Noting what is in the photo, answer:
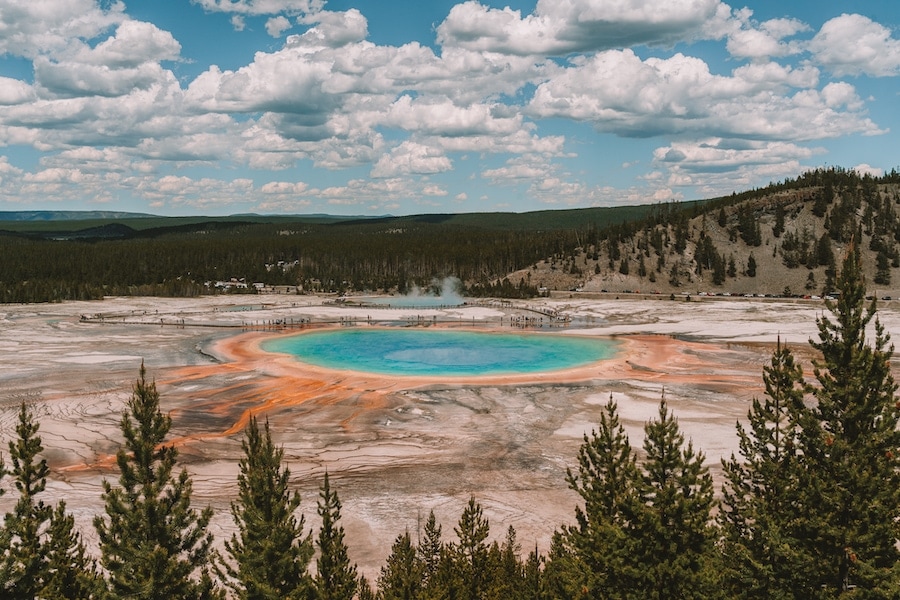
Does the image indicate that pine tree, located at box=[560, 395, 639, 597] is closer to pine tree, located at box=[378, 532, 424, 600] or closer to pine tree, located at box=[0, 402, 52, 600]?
pine tree, located at box=[378, 532, 424, 600]

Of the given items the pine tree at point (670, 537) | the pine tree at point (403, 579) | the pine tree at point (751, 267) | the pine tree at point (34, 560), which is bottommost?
the pine tree at point (403, 579)

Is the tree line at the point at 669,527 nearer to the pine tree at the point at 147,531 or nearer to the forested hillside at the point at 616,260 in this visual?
the pine tree at the point at 147,531

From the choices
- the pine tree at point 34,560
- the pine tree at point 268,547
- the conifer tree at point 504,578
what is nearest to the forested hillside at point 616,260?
the conifer tree at point 504,578

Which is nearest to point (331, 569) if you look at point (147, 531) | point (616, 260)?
point (147, 531)

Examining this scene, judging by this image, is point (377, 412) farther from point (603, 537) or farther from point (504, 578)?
point (603, 537)

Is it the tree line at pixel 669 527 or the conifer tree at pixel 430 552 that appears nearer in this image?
the tree line at pixel 669 527

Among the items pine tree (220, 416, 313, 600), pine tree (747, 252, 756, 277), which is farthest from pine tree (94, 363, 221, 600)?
pine tree (747, 252, 756, 277)
